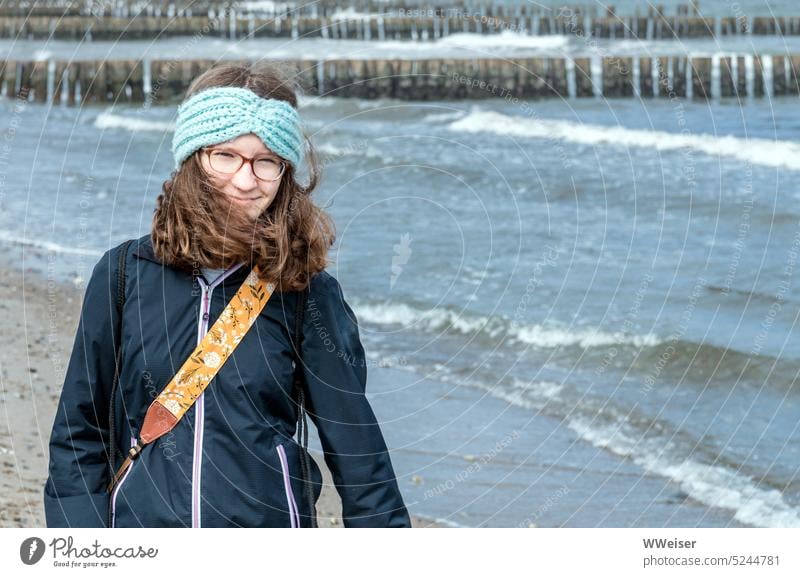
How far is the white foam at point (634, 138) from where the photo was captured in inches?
748

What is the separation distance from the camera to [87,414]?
2.96 m

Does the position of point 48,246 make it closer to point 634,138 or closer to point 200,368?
point 200,368

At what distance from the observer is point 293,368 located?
301cm

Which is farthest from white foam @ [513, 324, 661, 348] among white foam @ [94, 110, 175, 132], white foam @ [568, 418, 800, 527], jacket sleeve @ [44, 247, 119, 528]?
white foam @ [94, 110, 175, 132]

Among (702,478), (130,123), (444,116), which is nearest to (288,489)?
(702,478)

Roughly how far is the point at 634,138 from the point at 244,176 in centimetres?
1824

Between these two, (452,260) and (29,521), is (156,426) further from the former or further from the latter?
(452,260)

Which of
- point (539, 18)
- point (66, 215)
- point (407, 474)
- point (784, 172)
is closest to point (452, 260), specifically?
point (66, 215)

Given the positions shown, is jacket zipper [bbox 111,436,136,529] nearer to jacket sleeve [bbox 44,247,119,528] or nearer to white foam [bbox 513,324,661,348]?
jacket sleeve [bbox 44,247,119,528]

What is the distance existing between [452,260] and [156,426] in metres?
9.58

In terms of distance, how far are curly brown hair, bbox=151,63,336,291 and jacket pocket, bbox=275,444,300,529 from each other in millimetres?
387

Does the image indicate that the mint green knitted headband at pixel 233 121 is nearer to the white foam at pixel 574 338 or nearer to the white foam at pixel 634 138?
the white foam at pixel 574 338

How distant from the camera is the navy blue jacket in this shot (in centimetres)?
295

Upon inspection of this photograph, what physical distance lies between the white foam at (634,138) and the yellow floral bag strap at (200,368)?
1611 centimetres
